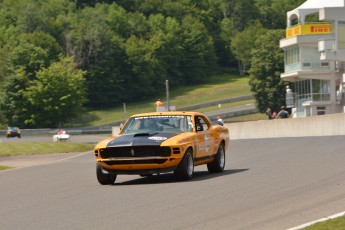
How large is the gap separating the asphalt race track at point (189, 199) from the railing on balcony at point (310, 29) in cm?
6288

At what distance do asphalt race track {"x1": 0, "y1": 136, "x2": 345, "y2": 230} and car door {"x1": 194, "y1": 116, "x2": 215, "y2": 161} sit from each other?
0.46m

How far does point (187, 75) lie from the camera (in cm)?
17325

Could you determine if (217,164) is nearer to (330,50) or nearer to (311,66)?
(330,50)

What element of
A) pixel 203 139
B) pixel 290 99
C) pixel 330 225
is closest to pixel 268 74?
pixel 290 99

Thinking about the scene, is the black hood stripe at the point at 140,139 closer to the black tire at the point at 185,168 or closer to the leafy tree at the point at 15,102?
the black tire at the point at 185,168

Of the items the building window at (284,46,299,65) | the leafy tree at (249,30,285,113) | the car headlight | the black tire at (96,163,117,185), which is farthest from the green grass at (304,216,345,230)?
the leafy tree at (249,30,285,113)

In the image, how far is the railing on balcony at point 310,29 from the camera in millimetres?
84500

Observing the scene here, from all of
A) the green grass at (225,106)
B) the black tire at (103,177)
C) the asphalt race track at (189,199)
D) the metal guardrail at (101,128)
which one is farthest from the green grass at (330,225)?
the green grass at (225,106)

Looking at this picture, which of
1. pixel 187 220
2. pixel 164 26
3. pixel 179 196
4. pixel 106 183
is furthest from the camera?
pixel 164 26

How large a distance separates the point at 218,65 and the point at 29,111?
6983 centimetres

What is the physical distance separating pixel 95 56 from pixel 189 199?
146 metres

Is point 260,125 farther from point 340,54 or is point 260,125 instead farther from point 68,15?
point 68,15

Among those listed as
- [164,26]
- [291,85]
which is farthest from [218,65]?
[291,85]

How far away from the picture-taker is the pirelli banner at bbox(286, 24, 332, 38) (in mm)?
84500
